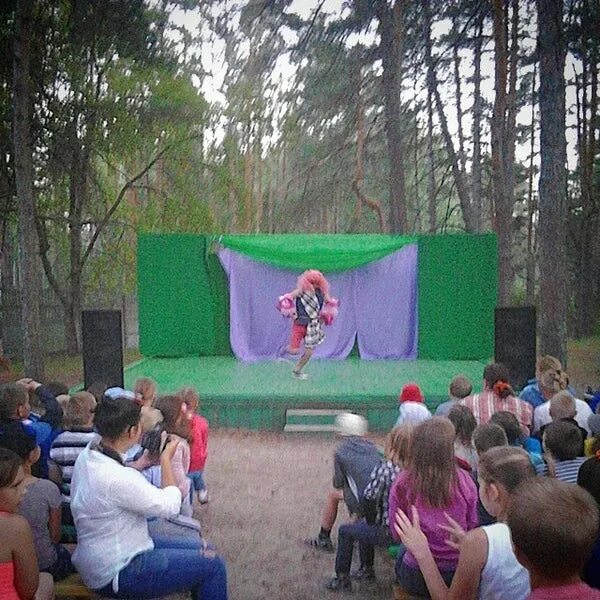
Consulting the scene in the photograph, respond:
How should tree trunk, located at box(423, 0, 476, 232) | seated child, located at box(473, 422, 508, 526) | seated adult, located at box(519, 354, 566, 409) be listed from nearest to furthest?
1. seated child, located at box(473, 422, 508, 526)
2. seated adult, located at box(519, 354, 566, 409)
3. tree trunk, located at box(423, 0, 476, 232)

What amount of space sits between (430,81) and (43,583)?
28.1 feet

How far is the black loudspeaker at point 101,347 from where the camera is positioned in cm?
568

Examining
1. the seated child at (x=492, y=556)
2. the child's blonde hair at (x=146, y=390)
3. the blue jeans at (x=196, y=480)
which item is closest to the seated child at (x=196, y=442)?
the blue jeans at (x=196, y=480)

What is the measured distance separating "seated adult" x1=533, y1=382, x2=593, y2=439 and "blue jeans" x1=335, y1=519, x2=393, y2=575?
96cm

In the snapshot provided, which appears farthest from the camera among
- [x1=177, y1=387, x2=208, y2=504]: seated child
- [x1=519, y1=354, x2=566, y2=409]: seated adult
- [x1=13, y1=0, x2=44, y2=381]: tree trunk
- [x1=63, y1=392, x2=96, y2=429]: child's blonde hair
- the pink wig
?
the pink wig

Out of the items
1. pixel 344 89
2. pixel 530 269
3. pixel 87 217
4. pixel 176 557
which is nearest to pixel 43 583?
pixel 176 557

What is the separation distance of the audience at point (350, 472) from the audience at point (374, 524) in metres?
0.08

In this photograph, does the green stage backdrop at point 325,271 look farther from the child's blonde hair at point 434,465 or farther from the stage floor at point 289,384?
the child's blonde hair at point 434,465

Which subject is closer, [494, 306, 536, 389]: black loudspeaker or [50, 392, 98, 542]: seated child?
[50, 392, 98, 542]: seated child

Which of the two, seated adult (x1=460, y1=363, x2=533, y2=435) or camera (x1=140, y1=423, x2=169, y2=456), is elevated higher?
camera (x1=140, y1=423, x2=169, y2=456)

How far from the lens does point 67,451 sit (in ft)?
8.52

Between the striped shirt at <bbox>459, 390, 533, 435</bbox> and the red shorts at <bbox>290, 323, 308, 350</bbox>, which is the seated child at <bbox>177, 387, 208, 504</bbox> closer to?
the striped shirt at <bbox>459, 390, 533, 435</bbox>

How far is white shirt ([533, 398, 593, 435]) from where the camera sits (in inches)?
127

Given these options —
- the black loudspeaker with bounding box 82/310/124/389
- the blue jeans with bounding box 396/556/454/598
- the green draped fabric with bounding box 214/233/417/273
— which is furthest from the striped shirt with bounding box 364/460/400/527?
the green draped fabric with bounding box 214/233/417/273
